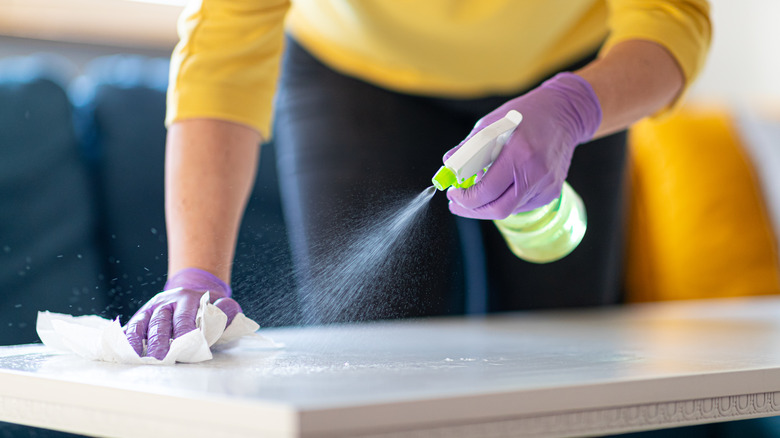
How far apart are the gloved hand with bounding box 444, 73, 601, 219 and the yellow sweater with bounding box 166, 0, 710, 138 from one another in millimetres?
180

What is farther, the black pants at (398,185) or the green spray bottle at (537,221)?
the black pants at (398,185)

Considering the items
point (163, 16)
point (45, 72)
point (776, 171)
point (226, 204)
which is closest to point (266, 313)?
point (226, 204)

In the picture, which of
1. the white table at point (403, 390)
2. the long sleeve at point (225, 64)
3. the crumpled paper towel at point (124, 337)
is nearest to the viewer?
the white table at point (403, 390)

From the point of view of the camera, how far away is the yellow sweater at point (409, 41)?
102 centimetres

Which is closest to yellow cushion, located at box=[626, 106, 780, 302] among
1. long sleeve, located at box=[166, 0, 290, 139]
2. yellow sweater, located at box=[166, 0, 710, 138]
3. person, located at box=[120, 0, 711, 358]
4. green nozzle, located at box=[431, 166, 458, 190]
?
person, located at box=[120, 0, 711, 358]

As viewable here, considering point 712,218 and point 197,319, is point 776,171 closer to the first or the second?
point 712,218

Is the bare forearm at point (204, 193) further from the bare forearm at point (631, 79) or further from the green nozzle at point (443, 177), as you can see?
the bare forearm at point (631, 79)

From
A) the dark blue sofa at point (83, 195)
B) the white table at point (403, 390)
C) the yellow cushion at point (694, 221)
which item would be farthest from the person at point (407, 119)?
the yellow cushion at point (694, 221)

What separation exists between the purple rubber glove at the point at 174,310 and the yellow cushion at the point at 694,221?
1658 mm

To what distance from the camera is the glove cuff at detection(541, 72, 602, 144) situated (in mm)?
900

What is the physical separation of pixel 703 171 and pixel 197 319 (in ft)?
6.14

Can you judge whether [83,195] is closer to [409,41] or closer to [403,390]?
[409,41]

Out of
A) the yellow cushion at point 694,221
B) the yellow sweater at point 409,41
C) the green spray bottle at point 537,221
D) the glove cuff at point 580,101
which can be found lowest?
Answer: the yellow cushion at point 694,221

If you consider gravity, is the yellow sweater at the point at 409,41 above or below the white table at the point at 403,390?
above
